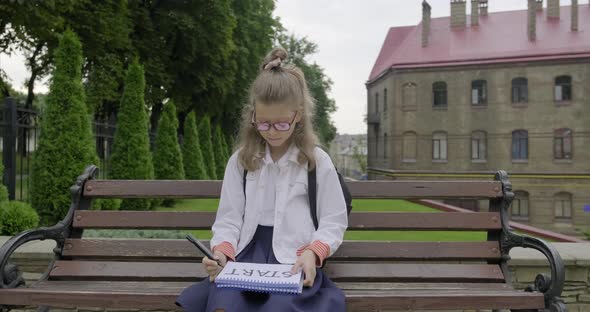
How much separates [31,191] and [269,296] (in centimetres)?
733

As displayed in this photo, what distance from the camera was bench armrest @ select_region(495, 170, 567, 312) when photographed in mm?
2707

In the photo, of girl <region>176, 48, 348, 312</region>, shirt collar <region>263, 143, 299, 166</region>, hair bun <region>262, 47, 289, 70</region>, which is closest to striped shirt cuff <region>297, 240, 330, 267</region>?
girl <region>176, 48, 348, 312</region>

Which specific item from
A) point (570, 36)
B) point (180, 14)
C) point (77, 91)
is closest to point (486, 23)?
point (570, 36)

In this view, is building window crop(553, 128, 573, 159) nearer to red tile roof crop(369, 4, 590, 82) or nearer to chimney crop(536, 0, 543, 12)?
red tile roof crop(369, 4, 590, 82)

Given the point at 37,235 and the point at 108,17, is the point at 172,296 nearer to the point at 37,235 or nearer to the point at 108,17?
the point at 37,235

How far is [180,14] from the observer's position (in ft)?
73.9

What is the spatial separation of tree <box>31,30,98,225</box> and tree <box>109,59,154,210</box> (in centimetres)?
306

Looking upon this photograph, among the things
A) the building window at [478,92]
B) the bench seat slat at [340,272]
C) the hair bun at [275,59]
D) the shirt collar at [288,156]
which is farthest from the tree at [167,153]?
the building window at [478,92]

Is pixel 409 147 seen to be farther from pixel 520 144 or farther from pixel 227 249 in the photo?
pixel 227 249

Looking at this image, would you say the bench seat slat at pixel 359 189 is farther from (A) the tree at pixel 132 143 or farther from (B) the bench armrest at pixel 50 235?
(A) the tree at pixel 132 143

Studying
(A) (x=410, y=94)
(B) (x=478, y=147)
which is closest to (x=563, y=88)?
(B) (x=478, y=147)

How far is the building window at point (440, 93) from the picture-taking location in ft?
119

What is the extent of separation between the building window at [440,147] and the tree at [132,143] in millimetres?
27848

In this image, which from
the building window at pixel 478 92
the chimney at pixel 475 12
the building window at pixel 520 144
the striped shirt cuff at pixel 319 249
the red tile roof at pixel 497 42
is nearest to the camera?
the striped shirt cuff at pixel 319 249
